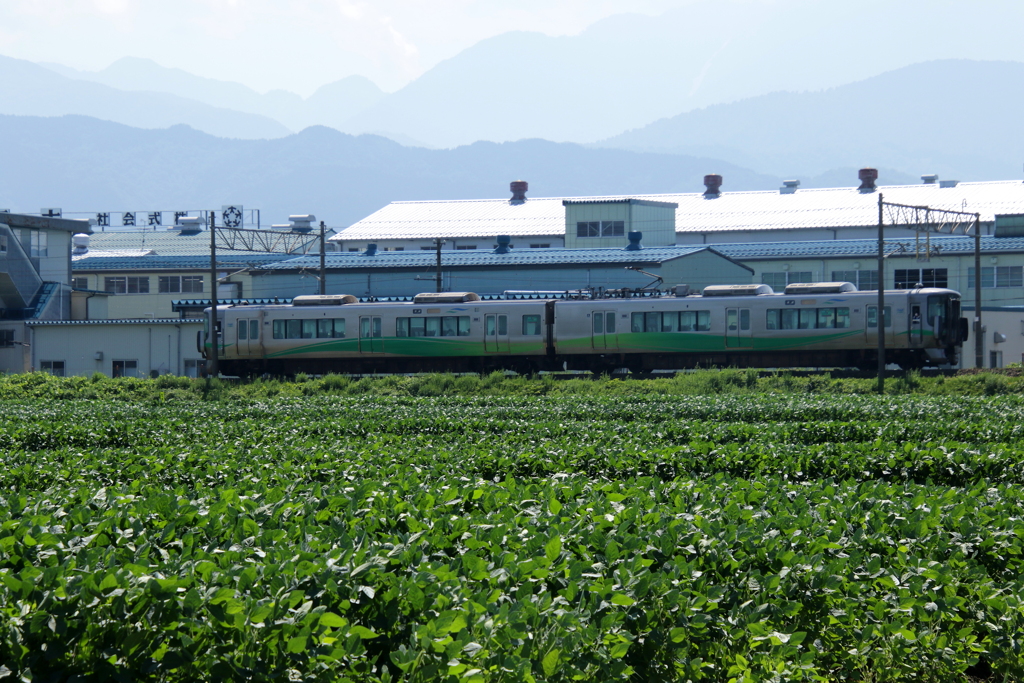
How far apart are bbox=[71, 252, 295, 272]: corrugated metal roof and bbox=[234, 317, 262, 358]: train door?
25.1 m

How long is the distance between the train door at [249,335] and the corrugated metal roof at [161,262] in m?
25.1

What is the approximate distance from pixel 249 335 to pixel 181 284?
28.7 m

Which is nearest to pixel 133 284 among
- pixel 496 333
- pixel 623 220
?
pixel 623 220

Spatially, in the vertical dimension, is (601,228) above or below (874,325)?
above

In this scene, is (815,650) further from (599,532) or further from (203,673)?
(203,673)

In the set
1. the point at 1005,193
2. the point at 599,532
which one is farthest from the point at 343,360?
the point at 1005,193

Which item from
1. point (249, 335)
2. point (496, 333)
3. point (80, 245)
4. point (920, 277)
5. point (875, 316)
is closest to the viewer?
point (875, 316)

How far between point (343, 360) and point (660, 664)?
41277mm

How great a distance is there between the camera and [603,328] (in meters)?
43.6

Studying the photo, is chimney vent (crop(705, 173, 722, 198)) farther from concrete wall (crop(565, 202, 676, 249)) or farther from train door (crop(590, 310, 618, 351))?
train door (crop(590, 310, 618, 351))

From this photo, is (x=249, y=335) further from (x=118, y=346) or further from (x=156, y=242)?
(x=156, y=242)

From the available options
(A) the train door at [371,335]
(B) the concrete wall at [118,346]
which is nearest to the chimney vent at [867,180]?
(A) the train door at [371,335]

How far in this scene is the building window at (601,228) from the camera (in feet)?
243

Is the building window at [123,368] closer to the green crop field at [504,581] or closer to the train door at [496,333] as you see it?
the train door at [496,333]
